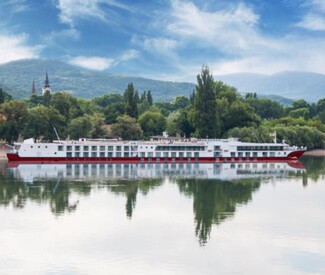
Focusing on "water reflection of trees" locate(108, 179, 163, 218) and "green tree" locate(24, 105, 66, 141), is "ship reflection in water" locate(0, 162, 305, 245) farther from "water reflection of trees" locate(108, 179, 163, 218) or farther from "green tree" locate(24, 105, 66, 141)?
"green tree" locate(24, 105, 66, 141)

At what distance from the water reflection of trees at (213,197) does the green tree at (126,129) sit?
35527 mm

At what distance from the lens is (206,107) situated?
82188 millimetres

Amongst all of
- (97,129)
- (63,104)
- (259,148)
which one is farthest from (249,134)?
(63,104)

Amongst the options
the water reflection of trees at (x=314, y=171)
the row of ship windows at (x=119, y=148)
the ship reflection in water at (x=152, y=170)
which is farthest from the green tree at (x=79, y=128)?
the water reflection of trees at (x=314, y=171)

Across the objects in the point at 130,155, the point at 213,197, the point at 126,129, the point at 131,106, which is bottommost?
the point at 213,197

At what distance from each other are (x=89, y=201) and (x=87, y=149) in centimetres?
3413

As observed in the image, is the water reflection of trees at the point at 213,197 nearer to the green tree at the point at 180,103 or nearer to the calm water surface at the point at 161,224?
the calm water surface at the point at 161,224

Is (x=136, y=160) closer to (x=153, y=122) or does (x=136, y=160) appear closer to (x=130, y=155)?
(x=130, y=155)

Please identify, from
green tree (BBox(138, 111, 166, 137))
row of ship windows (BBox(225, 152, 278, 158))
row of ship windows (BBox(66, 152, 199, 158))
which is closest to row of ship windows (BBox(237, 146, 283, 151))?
row of ship windows (BBox(225, 152, 278, 158))

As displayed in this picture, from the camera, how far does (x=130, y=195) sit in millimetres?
44062

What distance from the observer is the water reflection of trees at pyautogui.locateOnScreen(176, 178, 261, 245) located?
33.5 metres

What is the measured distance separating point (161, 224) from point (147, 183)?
18.7 metres

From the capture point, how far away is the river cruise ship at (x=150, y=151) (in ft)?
237

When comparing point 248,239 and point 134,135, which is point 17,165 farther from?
point 248,239
